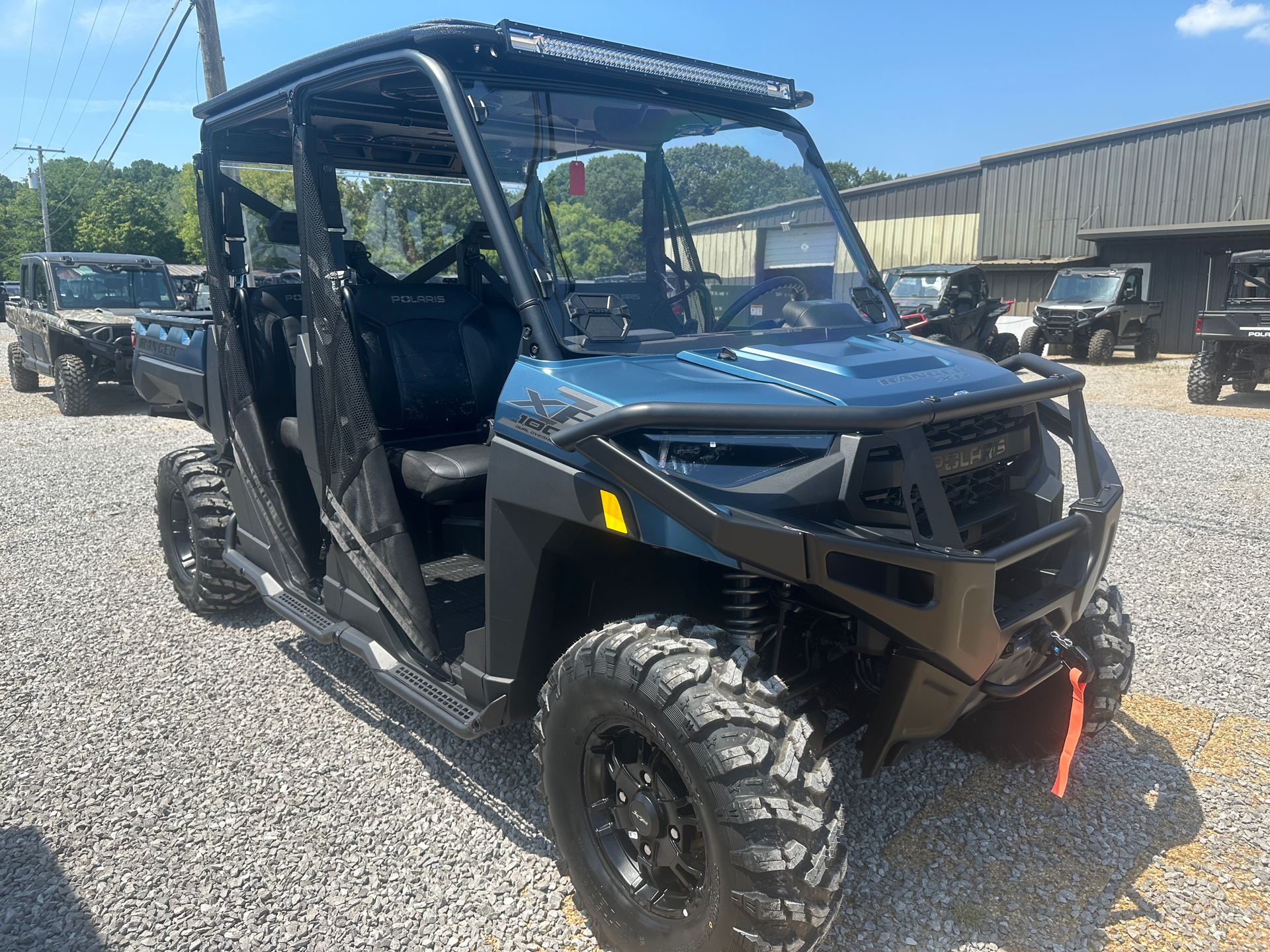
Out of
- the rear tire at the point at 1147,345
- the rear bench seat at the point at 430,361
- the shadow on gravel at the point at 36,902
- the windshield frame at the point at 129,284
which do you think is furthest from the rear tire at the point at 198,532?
the rear tire at the point at 1147,345

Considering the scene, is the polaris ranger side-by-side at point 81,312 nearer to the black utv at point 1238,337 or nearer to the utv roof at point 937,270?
the utv roof at point 937,270

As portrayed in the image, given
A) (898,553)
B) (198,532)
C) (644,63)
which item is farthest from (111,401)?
(898,553)

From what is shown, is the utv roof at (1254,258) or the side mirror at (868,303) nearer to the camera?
the side mirror at (868,303)

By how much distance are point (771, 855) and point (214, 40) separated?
50.7ft

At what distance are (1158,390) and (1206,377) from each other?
2536 mm

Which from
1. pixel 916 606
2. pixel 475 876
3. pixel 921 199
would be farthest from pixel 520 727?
pixel 921 199

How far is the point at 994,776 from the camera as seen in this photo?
10.9 ft

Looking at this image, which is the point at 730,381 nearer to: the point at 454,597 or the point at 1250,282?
the point at 454,597

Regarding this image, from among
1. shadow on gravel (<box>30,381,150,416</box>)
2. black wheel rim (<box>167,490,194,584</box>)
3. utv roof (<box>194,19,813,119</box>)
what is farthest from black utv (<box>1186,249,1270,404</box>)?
shadow on gravel (<box>30,381,150,416</box>)

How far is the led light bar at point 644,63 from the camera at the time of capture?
263cm

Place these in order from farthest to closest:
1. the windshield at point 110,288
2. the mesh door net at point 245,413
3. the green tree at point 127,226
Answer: the green tree at point 127,226 → the windshield at point 110,288 → the mesh door net at point 245,413

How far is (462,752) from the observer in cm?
354

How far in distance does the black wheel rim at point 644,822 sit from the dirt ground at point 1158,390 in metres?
13.0

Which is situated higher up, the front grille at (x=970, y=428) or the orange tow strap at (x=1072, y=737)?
the front grille at (x=970, y=428)
